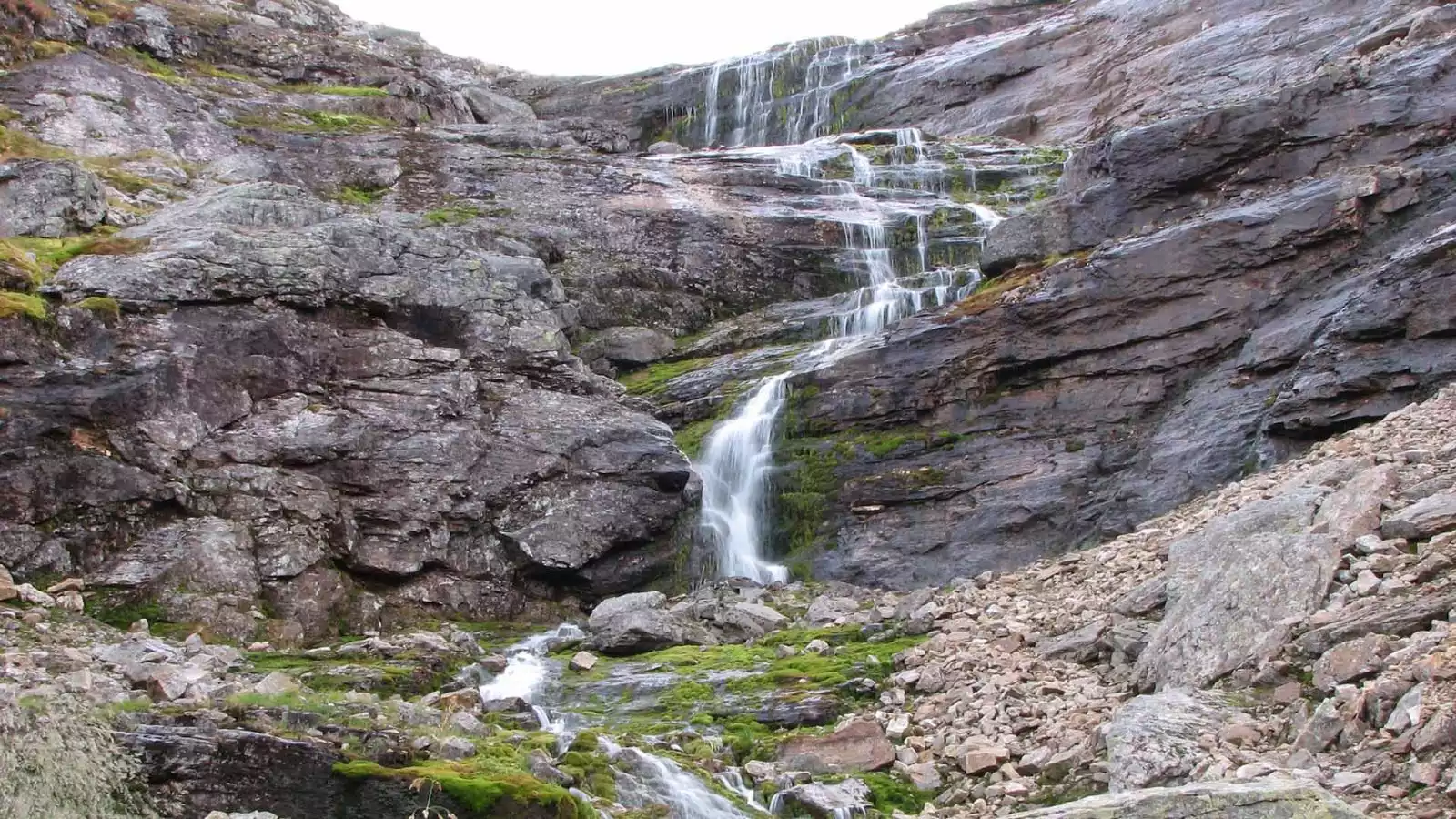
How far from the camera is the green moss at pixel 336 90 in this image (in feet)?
121

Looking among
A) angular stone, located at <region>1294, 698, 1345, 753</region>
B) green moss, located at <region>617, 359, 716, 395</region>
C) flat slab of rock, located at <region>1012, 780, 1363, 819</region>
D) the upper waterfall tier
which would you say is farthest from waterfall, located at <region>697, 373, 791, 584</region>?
the upper waterfall tier

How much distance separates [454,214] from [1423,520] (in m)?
24.4

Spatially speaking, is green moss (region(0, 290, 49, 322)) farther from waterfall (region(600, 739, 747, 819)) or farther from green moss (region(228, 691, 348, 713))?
waterfall (region(600, 739, 747, 819))

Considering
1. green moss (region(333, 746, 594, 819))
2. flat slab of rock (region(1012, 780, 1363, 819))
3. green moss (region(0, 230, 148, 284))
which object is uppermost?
green moss (region(0, 230, 148, 284))

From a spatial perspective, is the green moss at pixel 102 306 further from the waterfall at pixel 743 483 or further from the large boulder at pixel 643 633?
the waterfall at pixel 743 483

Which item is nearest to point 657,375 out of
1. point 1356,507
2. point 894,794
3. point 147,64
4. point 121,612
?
point 121,612

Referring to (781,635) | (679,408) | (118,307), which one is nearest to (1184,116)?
(679,408)

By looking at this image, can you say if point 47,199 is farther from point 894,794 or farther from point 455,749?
point 894,794

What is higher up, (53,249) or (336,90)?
(336,90)

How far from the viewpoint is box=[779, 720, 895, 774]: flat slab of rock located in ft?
Result: 39.7

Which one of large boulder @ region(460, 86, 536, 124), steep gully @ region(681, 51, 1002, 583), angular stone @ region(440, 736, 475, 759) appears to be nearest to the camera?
angular stone @ region(440, 736, 475, 759)

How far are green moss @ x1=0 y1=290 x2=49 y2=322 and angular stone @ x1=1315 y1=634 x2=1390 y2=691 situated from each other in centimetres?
1768

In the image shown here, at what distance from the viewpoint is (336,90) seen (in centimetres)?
3734

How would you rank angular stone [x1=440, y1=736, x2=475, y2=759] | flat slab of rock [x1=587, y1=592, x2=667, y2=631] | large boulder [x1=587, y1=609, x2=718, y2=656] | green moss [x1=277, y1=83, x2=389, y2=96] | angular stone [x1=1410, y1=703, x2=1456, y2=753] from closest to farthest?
angular stone [x1=1410, y1=703, x2=1456, y2=753] < angular stone [x1=440, y1=736, x2=475, y2=759] < large boulder [x1=587, y1=609, x2=718, y2=656] < flat slab of rock [x1=587, y1=592, x2=667, y2=631] < green moss [x1=277, y1=83, x2=389, y2=96]
